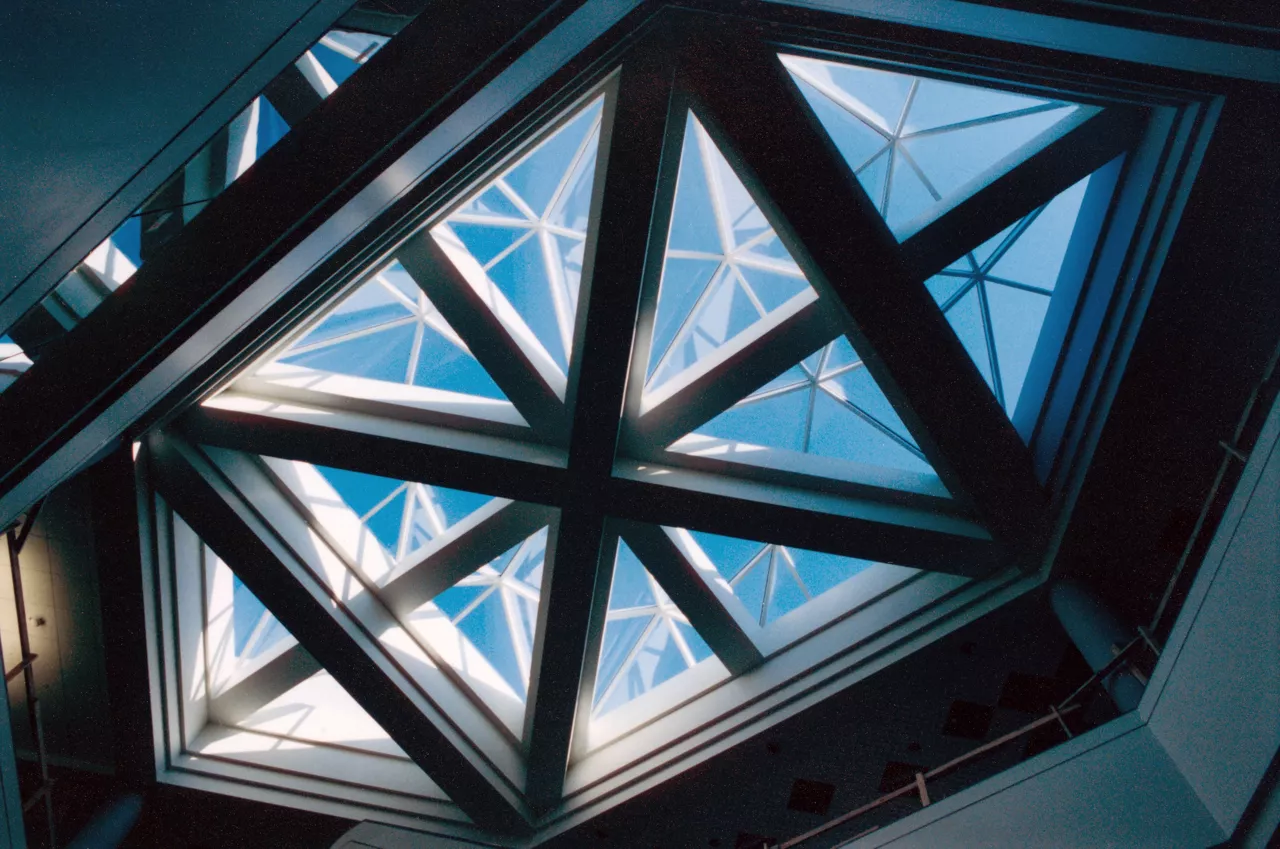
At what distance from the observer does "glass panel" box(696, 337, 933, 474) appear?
1220 cm

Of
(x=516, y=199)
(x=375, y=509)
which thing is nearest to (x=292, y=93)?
(x=516, y=199)

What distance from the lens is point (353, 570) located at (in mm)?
13266

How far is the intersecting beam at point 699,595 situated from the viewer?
1219 centimetres

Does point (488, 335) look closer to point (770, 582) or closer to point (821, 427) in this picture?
point (821, 427)

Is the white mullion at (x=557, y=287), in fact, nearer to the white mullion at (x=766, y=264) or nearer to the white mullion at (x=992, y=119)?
the white mullion at (x=766, y=264)

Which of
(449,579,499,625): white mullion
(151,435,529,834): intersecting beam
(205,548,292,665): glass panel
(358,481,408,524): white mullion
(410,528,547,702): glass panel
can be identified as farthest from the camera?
(449,579,499,625): white mullion

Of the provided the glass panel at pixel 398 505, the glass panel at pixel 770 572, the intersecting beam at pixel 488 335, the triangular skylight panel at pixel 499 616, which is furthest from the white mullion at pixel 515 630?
the intersecting beam at pixel 488 335

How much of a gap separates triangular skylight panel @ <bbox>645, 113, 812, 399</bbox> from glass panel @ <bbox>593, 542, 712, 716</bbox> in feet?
21.3

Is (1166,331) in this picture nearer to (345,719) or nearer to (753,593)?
(753,593)

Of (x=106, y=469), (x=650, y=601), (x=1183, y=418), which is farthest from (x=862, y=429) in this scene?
(x=106, y=469)

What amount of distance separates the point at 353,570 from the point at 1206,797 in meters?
12.2

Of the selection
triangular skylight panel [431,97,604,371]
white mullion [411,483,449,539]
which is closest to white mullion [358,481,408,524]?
white mullion [411,483,449,539]

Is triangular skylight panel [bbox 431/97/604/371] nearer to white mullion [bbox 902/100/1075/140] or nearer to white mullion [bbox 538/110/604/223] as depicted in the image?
white mullion [bbox 538/110/604/223]

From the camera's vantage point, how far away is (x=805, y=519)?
36.7ft
